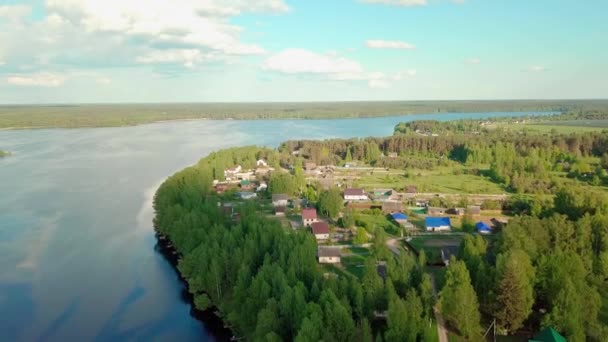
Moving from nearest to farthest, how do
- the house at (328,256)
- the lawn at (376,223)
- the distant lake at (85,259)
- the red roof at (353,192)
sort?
the distant lake at (85,259) → the house at (328,256) → the lawn at (376,223) → the red roof at (353,192)

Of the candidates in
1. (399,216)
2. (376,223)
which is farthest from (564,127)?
(376,223)

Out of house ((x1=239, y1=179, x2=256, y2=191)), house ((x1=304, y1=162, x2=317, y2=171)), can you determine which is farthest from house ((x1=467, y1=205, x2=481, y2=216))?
house ((x1=304, y1=162, x2=317, y2=171))

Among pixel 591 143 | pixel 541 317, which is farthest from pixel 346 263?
pixel 591 143

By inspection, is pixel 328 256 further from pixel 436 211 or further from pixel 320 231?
pixel 436 211

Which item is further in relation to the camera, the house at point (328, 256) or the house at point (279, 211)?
the house at point (279, 211)

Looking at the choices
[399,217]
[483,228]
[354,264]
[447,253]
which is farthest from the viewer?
[399,217]

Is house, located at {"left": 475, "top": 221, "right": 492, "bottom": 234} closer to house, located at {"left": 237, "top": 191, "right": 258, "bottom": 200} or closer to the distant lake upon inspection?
the distant lake

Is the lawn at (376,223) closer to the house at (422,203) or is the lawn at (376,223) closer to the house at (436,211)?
the house at (436,211)

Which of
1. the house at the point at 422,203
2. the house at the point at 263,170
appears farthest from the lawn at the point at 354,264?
the house at the point at 263,170
